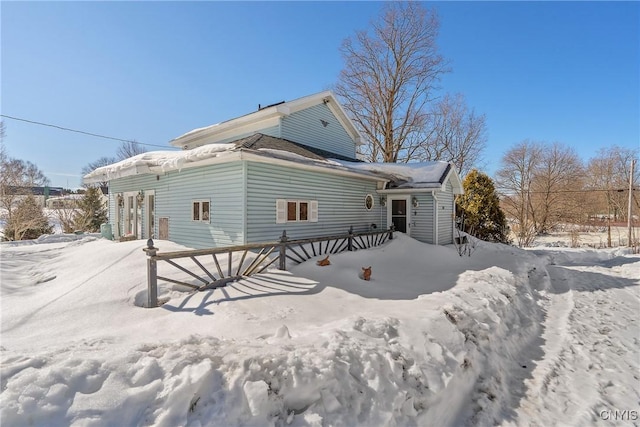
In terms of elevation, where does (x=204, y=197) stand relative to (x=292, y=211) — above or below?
above

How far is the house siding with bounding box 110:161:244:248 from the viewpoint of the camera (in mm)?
8609

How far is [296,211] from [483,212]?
498 inches

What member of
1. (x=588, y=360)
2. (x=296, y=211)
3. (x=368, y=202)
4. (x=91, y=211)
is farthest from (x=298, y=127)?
(x=91, y=211)

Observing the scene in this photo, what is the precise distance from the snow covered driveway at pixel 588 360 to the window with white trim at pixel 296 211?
703 cm

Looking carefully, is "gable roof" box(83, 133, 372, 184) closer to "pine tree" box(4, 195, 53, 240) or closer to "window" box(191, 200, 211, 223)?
"window" box(191, 200, 211, 223)

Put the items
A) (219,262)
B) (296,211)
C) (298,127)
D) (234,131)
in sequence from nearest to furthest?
1. (219,262)
2. (296,211)
3. (298,127)
4. (234,131)

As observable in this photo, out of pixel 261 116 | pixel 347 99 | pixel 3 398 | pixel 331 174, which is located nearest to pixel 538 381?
pixel 3 398

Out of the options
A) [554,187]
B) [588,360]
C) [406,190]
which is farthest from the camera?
[554,187]

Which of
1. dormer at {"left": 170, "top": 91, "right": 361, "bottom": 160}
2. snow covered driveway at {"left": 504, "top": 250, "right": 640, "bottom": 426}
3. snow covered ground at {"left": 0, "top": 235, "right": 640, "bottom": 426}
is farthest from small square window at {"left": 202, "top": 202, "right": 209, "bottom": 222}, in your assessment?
snow covered driveway at {"left": 504, "top": 250, "right": 640, "bottom": 426}

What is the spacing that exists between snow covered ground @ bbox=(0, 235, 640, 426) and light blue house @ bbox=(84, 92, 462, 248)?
226cm

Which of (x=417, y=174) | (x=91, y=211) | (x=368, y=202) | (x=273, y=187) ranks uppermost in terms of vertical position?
(x=417, y=174)

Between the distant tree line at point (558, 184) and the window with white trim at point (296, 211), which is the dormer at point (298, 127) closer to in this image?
the window with white trim at point (296, 211)

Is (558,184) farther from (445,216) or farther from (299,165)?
(299,165)

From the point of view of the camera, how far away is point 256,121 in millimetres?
13297
